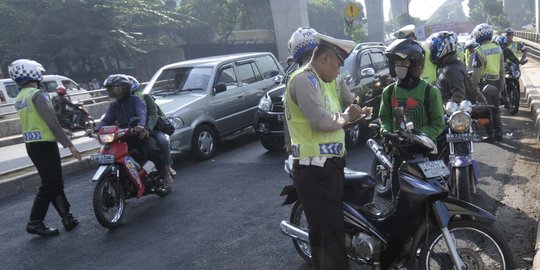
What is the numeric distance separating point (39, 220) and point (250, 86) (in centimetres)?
514

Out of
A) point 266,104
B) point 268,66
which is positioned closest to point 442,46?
point 266,104

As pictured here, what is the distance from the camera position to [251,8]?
52.6 meters

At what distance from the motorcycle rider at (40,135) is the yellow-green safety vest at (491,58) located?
20.9 ft

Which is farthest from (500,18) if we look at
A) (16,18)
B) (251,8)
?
(16,18)

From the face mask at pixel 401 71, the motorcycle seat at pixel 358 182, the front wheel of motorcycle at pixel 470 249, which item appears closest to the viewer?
the front wheel of motorcycle at pixel 470 249

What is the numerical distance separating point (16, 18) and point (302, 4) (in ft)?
62.6

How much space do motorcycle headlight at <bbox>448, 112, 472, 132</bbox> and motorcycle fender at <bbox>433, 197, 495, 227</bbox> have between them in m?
1.36

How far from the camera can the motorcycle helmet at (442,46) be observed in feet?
16.5

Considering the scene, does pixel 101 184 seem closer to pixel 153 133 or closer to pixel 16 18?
pixel 153 133

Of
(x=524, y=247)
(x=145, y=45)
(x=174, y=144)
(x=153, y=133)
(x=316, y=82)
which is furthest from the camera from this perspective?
(x=145, y=45)

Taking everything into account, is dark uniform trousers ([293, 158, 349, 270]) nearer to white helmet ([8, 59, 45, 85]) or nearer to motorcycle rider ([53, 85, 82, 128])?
white helmet ([8, 59, 45, 85])

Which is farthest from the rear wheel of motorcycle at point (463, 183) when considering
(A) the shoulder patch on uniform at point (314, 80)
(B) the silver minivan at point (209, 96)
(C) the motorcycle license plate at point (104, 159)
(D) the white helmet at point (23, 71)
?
(B) the silver minivan at point (209, 96)

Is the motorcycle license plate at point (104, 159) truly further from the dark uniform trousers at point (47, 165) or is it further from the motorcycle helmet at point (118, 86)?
the motorcycle helmet at point (118, 86)

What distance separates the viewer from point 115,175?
5246mm
